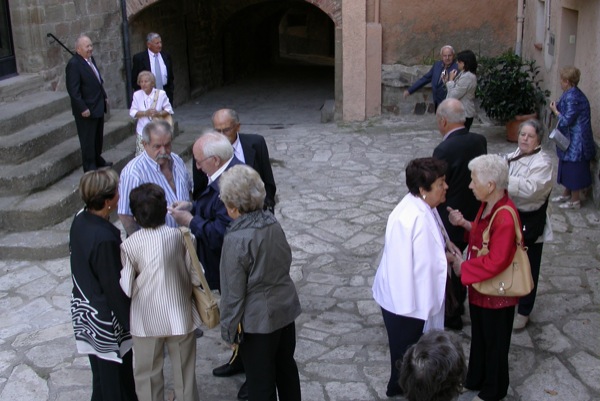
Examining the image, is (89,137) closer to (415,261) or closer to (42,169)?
(42,169)

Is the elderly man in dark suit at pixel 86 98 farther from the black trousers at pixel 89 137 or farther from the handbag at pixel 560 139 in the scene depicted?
the handbag at pixel 560 139

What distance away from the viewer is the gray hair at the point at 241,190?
3.83 meters

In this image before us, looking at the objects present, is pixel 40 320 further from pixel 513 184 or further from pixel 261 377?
pixel 513 184

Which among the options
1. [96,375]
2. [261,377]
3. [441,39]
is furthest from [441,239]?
[441,39]

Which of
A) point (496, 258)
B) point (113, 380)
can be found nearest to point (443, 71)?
point (496, 258)

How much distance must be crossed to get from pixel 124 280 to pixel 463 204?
245 centimetres

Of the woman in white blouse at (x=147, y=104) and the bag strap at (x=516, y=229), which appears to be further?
the woman in white blouse at (x=147, y=104)

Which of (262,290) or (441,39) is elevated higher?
(441,39)

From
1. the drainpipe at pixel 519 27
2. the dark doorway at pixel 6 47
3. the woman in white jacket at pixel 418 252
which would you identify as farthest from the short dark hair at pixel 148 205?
the drainpipe at pixel 519 27

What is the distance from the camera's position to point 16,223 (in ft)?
25.1

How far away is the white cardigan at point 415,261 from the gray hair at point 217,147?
1.09m

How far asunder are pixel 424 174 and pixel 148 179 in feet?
6.01

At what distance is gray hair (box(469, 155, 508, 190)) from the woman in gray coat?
1.22 meters

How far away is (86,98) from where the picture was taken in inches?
329
